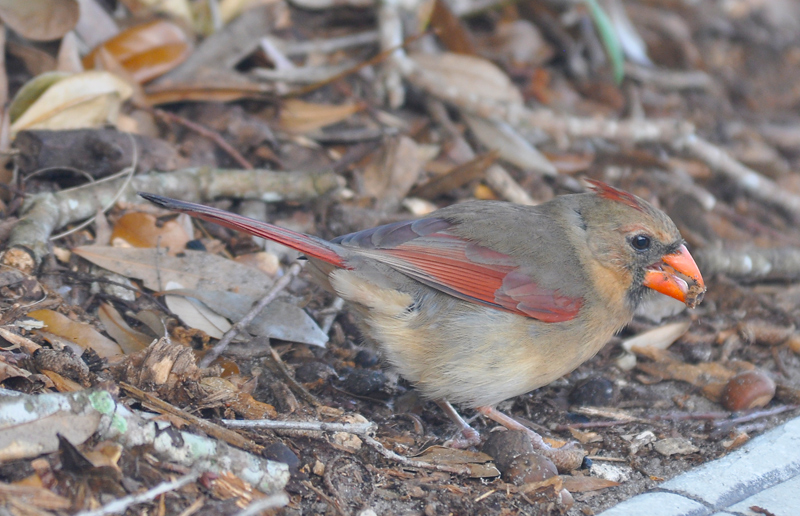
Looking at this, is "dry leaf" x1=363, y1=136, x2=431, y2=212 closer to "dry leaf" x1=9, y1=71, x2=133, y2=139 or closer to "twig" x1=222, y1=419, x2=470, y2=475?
Result: "dry leaf" x1=9, y1=71, x2=133, y2=139

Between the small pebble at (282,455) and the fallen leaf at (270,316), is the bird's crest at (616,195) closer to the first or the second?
the fallen leaf at (270,316)

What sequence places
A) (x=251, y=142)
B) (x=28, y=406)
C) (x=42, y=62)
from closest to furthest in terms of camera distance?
(x=28, y=406)
(x=42, y=62)
(x=251, y=142)

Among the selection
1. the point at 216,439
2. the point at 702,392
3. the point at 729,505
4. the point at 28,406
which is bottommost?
the point at 702,392

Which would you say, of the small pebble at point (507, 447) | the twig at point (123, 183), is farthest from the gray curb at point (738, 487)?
the twig at point (123, 183)

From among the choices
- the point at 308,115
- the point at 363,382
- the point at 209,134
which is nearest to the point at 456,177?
the point at 308,115

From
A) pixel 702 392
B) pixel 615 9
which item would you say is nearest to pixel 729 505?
pixel 702 392

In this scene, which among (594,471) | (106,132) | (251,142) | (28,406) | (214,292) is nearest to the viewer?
(28,406)

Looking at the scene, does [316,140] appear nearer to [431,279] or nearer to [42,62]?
[42,62]

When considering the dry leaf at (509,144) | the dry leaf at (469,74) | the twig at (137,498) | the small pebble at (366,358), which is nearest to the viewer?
the twig at (137,498)
